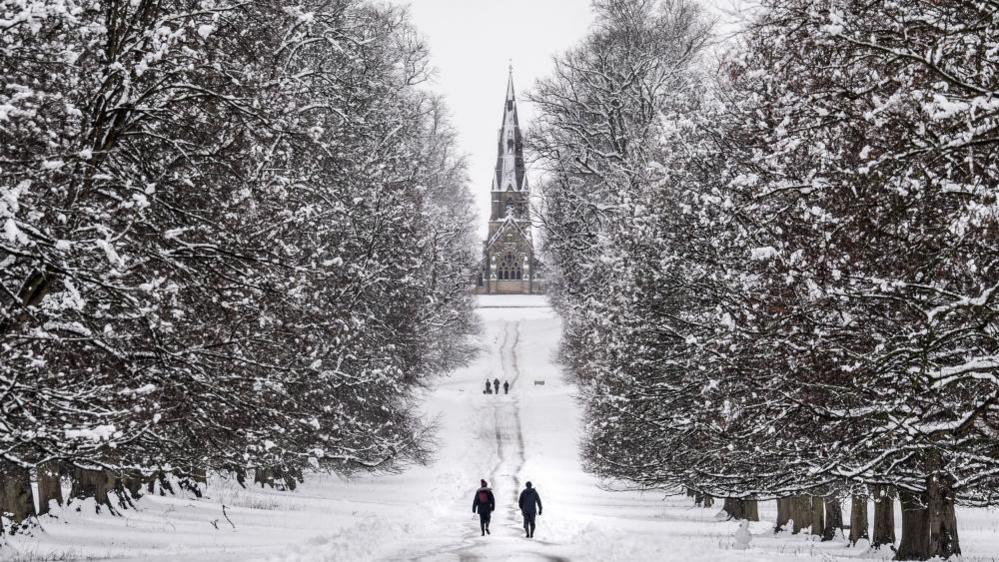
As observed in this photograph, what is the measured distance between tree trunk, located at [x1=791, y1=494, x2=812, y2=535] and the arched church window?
317ft

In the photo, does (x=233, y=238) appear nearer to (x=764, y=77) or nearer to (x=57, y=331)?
(x=57, y=331)

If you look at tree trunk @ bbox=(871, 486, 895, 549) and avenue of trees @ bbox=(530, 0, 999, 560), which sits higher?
avenue of trees @ bbox=(530, 0, 999, 560)

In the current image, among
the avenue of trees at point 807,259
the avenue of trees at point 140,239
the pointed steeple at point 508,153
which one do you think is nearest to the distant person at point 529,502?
the avenue of trees at point 807,259

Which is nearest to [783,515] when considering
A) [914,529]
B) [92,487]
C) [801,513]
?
[801,513]

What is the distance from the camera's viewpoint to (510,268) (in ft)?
391

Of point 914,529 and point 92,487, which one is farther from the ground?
point 92,487

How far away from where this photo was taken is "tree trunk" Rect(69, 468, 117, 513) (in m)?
18.9

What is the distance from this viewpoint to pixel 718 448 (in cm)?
1734

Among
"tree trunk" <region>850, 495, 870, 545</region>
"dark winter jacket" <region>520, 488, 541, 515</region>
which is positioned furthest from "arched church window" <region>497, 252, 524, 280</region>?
"tree trunk" <region>850, 495, 870, 545</region>

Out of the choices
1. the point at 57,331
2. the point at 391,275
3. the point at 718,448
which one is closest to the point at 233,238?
the point at 57,331

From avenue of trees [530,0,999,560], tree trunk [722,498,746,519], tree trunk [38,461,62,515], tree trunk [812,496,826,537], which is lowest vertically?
tree trunk [722,498,746,519]

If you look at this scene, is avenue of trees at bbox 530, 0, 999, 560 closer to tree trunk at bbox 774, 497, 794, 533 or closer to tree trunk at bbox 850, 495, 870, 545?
tree trunk at bbox 850, 495, 870, 545

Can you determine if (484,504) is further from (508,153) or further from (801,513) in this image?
(508,153)

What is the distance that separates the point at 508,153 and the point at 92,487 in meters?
95.6
